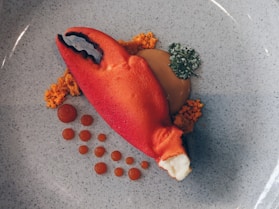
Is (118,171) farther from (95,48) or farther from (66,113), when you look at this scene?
(95,48)

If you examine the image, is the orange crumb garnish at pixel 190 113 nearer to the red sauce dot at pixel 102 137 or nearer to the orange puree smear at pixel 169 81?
the orange puree smear at pixel 169 81

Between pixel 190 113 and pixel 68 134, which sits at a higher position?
pixel 190 113

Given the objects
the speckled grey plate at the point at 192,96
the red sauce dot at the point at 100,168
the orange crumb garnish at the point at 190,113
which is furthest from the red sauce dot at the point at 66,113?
the orange crumb garnish at the point at 190,113

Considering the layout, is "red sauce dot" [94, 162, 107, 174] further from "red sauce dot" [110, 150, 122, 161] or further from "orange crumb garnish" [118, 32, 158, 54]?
"orange crumb garnish" [118, 32, 158, 54]

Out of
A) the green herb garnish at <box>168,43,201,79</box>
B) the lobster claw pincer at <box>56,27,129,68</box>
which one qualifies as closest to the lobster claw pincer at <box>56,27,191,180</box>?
the lobster claw pincer at <box>56,27,129,68</box>

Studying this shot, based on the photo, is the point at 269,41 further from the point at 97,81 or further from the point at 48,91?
the point at 48,91

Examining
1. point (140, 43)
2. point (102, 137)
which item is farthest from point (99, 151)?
point (140, 43)

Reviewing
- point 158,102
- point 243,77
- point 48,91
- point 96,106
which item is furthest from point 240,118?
point 48,91
